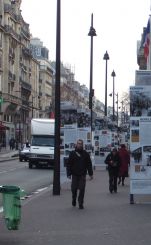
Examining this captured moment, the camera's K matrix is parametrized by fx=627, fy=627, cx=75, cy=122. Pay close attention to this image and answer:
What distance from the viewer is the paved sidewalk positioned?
10.6 meters

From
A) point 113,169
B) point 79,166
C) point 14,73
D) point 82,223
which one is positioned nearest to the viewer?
point 82,223

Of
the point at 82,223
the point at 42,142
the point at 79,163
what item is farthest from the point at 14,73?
the point at 82,223

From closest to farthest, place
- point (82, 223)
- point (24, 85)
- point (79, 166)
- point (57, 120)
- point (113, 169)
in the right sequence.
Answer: point (82, 223) → point (79, 166) → point (57, 120) → point (113, 169) → point (24, 85)

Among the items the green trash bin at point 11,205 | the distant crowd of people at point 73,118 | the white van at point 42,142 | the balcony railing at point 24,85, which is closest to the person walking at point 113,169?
the distant crowd of people at point 73,118

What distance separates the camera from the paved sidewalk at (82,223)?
10.6 m

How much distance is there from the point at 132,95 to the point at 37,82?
131 metres

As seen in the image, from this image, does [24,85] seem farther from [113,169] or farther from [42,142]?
[113,169]

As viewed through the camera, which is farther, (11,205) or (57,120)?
(57,120)

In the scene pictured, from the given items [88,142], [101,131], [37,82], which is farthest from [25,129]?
[88,142]

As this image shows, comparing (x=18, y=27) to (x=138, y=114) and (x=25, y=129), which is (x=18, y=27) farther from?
(x=138, y=114)

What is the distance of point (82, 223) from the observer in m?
12.8

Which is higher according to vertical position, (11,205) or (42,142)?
(42,142)

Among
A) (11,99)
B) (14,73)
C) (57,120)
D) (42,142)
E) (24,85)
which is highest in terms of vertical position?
(14,73)

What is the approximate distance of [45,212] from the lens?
1483 centimetres
